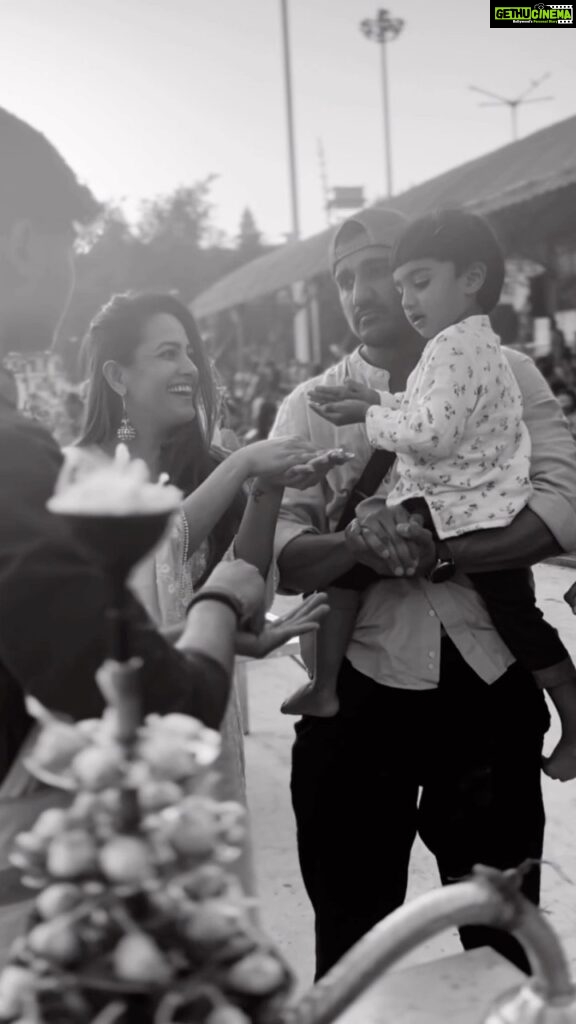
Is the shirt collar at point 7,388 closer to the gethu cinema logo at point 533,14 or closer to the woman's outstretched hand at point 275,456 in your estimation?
the woman's outstretched hand at point 275,456

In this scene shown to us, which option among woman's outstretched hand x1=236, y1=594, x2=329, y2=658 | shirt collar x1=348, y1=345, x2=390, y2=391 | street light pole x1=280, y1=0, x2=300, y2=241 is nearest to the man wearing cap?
shirt collar x1=348, y1=345, x2=390, y2=391

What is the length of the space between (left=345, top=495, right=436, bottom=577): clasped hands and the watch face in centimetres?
2

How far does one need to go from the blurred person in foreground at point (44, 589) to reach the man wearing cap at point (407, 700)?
872 millimetres

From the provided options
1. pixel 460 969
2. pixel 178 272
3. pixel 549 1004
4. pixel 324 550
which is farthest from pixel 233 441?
pixel 178 272

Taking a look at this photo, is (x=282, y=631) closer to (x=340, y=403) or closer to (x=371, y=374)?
(x=340, y=403)

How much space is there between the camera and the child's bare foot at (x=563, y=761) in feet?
7.36

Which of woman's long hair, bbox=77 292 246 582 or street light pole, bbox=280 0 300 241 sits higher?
street light pole, bbox=280 0 300 241

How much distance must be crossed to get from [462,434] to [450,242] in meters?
0.39

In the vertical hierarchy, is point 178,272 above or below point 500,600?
above

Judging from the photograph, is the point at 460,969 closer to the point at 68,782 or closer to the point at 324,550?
the point at 68,782

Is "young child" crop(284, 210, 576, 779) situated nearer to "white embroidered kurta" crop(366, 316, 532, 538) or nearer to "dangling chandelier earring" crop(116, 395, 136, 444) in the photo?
"white embroidered kurta" crop(366, 316, 532, 538)

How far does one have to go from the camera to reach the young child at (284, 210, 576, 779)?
2074 mm

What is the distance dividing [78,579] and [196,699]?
0.58ft

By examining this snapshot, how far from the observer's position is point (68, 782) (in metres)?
0.79
